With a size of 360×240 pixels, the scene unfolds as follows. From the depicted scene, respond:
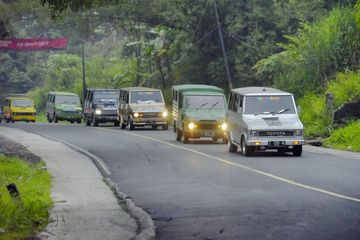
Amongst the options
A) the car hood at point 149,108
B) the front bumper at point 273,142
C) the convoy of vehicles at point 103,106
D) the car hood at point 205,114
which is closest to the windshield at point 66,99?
the convoy of vehicles at point 103,106

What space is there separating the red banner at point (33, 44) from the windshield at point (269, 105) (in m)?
34.3

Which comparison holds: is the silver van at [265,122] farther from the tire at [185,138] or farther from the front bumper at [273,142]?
the tire at [185,138]

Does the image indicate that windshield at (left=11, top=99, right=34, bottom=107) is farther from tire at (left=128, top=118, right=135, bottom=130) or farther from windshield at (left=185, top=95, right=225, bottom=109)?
windshield at (left=185, top=95, right=225, bottom=109)

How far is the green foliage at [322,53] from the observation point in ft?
134

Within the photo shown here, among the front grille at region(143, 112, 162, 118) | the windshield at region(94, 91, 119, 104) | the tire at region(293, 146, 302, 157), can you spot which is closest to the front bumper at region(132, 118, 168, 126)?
the front grille at region(143, 112, 162, 118)

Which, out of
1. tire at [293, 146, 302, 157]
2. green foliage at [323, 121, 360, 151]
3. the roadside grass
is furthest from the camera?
green foliage at [323, 121, 360, 151]

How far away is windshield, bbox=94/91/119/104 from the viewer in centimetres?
5231

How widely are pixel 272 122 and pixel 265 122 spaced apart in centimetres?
21

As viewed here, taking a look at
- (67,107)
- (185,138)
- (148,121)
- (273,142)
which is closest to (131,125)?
(148,121)

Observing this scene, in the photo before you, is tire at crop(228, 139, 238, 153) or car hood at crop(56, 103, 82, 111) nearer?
tire at crop(228, 139, 238, 153)

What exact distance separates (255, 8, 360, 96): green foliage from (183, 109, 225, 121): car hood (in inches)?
378

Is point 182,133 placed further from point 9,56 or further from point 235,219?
point 9,56

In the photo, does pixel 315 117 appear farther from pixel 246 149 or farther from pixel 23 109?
pixel 23 109

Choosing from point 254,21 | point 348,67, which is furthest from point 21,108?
point 348,67
